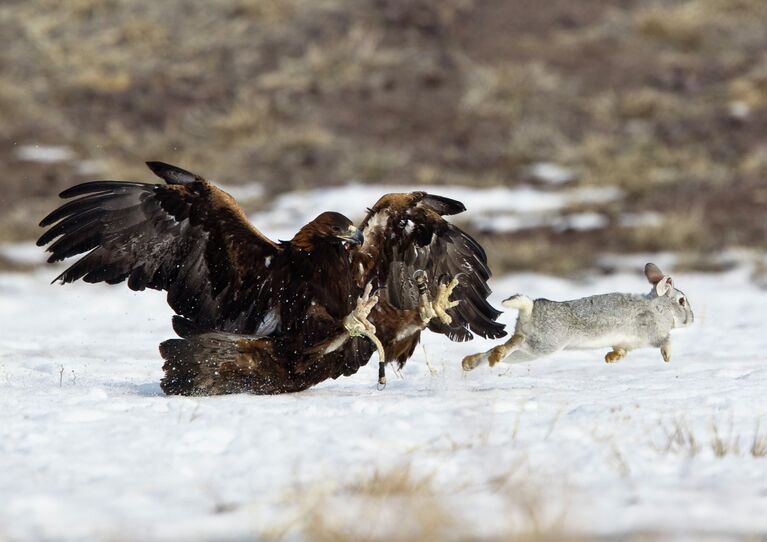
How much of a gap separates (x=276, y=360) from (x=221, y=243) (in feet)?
2.16

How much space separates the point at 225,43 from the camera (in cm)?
1802

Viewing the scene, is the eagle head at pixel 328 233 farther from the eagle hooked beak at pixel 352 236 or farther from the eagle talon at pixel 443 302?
the eagle talon at pixel 443 302

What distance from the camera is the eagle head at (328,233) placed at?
5.47m

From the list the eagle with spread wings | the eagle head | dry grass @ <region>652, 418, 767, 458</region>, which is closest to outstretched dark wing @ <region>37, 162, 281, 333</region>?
the eagle with spread wings

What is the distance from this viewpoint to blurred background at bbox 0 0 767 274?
13.1 metres

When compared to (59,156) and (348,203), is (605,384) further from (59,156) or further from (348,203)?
(59,156)

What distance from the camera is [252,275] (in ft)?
18.6

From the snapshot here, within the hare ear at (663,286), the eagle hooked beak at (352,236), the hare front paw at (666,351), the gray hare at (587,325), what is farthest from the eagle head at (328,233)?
the hare front paw at (666,351)

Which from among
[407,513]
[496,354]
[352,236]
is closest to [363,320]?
[352,236]

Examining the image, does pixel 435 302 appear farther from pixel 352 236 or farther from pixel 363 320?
pixel 352 236

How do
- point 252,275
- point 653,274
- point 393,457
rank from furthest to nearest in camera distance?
point 653,274
point 252,275
point 393,457

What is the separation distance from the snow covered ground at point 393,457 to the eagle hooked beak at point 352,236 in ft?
2.48

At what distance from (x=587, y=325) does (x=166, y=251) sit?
2.29 meters

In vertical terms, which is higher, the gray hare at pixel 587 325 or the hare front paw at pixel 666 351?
the gray hare at pixel 587 325
